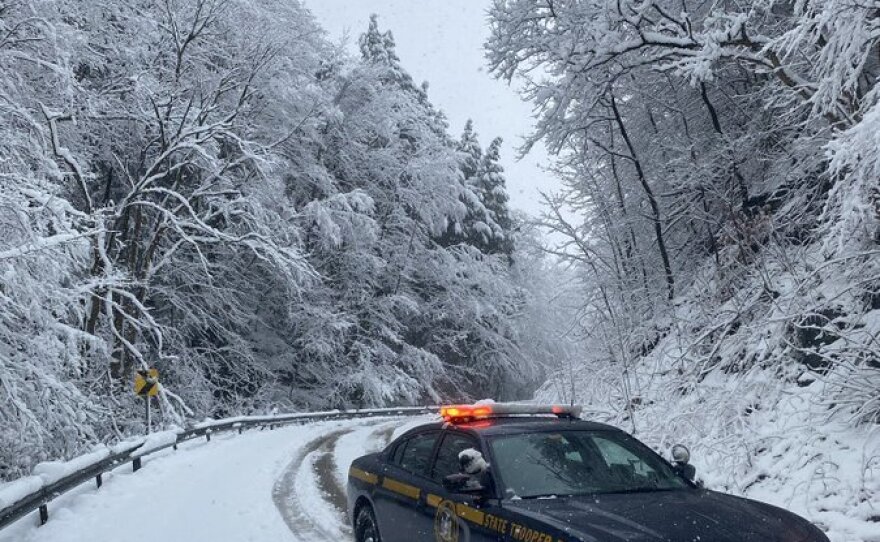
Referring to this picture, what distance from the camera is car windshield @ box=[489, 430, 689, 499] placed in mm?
4668

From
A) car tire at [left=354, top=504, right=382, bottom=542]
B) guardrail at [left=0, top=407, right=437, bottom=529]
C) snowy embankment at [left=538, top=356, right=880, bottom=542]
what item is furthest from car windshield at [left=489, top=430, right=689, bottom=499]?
guardrail at [left=0, top=407, right=437, bottom=529]

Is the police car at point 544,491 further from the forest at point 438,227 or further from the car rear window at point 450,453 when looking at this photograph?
the forest at point 438,227

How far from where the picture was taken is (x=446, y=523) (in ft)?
16.4

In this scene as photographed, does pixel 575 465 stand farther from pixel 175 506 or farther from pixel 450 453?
pixel 175 506

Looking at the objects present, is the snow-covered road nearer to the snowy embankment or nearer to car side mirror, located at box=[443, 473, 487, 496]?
car side mirror, located at box=[443, 473, 487, 496]

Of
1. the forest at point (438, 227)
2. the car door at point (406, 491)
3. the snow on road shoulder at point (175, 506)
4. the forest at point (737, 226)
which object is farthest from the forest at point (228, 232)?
the car door at point (406, 491)

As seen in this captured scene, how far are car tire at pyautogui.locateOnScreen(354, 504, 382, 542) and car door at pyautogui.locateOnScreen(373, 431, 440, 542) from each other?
137 millimetres

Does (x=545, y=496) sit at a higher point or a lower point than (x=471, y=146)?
lower

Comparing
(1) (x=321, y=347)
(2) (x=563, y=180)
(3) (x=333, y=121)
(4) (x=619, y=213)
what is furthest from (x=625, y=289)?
(3) (x=333, y=121)

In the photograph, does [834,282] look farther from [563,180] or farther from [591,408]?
[563,180]

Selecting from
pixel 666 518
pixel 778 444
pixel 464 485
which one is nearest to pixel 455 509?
pixel 464 485

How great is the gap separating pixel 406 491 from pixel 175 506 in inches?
210

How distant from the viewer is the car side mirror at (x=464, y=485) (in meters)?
4.58

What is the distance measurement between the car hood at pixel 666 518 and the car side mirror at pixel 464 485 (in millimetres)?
234
